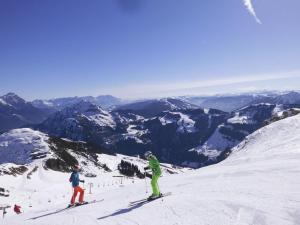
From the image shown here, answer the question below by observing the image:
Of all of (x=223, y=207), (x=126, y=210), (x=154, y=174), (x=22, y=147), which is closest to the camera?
(x=223, y=207)

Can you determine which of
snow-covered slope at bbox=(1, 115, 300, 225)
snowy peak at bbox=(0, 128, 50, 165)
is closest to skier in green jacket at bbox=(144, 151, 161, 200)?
snow-covered slope at bbox=(1, 115, 300, 225)

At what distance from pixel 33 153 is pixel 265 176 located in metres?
132

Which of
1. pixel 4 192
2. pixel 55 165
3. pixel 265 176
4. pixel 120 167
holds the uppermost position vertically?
pixel 265 176

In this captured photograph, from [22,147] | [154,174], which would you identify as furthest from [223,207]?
[22,147]

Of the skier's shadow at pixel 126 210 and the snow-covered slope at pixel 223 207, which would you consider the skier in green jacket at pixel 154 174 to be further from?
the snow-covered slope at pixel 223 207

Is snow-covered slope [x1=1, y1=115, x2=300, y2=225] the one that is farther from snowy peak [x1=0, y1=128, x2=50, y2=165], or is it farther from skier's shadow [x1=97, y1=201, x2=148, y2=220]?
snowy peak [x1=0, y1=128, x2=50, y2=165]

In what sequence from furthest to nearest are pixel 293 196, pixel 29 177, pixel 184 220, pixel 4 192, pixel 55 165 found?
pixel 55 165
pixel 29 177
pixel 4 192
pixel 293 196
pixel 184 220

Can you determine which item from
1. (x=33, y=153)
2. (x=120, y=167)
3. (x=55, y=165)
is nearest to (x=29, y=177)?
(x=55, y=165)

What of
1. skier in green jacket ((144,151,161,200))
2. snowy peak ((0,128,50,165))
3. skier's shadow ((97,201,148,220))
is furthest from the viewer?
snowy peak ((0,128,50,165))

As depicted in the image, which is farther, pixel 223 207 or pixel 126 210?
pixel 126 210

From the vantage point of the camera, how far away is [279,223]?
42.3 ft

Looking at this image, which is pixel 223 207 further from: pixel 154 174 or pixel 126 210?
pixel 154 174

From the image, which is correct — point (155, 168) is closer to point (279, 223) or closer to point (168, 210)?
point (168, 210)

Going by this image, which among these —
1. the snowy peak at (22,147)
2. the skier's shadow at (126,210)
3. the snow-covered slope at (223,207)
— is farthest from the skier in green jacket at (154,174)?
the snowy peak at (22,147)
